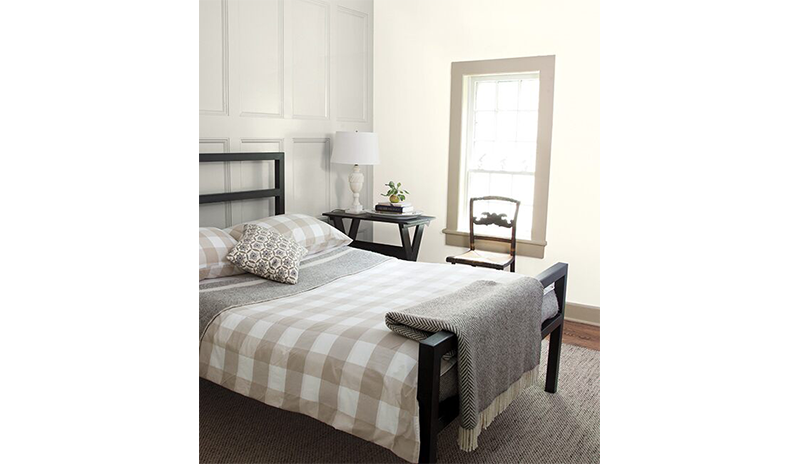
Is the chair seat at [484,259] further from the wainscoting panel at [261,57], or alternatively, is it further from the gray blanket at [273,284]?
the wainscoting panel at [261,57]

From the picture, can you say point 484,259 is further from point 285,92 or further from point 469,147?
point 285,92

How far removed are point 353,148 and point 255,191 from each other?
33.1 inches

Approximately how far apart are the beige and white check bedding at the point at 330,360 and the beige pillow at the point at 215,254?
0.56 m

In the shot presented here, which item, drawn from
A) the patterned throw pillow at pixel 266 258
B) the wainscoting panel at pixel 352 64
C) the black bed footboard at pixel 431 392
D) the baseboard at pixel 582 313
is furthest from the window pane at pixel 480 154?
the black bed footboard at pixel 431 392

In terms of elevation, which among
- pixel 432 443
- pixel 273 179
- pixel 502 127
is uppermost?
pixel 502 127

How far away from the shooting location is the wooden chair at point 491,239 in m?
4.49

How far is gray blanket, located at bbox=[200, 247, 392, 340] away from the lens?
277 cm

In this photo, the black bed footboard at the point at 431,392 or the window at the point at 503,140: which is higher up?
the window at the point at 503,140
